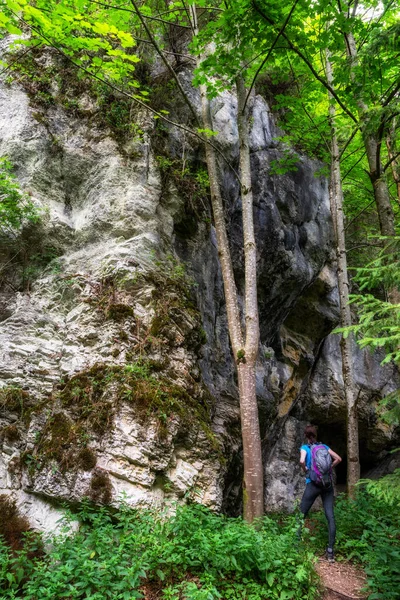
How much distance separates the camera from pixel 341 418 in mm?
13531

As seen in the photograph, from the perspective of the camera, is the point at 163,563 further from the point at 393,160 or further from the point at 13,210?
the point at 393,160

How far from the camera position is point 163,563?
3.93 m

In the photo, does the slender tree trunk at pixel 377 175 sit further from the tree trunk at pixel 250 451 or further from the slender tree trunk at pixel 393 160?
the tree trunk at pixel 250 451

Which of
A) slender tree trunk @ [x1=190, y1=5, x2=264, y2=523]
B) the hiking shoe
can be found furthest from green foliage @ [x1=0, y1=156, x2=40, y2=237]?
the hiking shoe

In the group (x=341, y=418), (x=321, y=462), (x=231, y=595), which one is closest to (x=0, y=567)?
(x=231, y=595)

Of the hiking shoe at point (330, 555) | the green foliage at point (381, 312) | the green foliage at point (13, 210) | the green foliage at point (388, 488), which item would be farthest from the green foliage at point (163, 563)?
the green foliage at point (13, 210)

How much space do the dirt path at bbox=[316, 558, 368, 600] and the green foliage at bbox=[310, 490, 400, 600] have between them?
0.17 meters

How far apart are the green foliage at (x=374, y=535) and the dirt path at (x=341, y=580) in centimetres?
17

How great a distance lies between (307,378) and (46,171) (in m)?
10.6

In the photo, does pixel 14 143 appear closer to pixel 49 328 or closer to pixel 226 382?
pixel 49 328

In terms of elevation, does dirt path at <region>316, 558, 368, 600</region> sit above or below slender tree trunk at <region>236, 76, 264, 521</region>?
below

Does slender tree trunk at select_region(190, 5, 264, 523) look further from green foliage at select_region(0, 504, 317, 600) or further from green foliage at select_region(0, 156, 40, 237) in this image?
green foliage at select_region(0, 156, 40, 237)

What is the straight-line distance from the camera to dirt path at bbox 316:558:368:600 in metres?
4.60

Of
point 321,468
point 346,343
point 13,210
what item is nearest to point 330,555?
point 321,468
